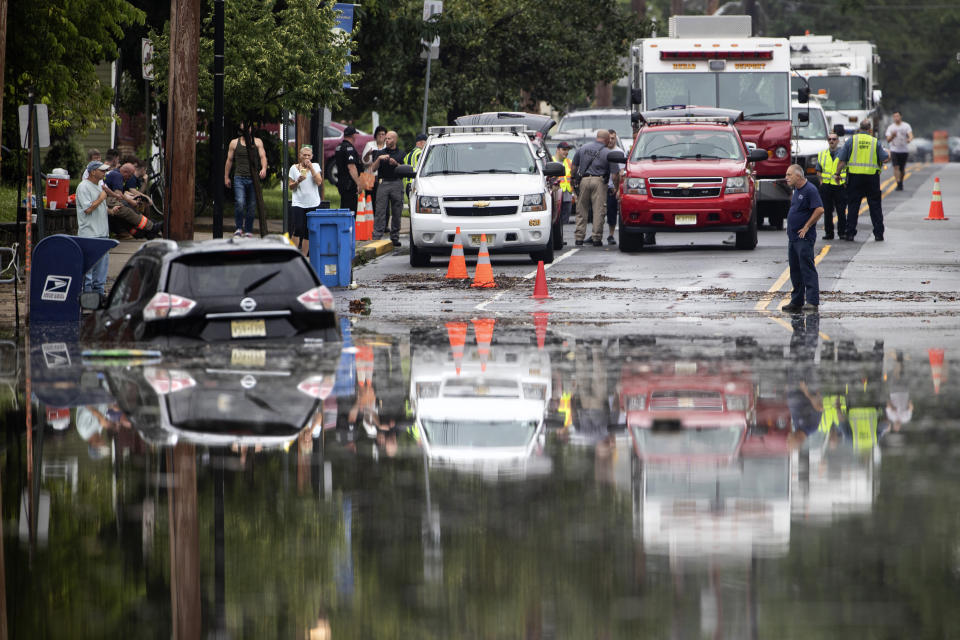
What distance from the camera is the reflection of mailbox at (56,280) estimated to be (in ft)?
61.8

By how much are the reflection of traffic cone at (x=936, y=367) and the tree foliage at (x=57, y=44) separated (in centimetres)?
1352

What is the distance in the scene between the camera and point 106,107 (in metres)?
28.5

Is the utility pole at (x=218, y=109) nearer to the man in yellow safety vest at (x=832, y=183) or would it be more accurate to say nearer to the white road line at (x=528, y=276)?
the white road line at (x=528, y=276)

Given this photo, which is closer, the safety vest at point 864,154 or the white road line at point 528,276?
Result: the white road line at point 528,276

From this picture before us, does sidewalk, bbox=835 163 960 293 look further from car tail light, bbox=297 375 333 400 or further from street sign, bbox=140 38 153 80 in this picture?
street sign, bbox=140 38 153 80

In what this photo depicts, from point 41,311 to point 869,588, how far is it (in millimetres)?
13682

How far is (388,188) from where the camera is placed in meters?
28.3

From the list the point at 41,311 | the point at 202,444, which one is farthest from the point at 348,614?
the point at 41,311

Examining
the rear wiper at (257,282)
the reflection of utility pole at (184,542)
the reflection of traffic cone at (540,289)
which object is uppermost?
the rear wiper at (257,282)

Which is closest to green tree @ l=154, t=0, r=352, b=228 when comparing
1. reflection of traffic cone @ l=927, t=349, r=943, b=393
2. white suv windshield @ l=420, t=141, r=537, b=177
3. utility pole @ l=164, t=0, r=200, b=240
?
white suv windshield @ l=420, t=141, r=537, b=177

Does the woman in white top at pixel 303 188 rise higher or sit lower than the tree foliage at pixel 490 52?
lower

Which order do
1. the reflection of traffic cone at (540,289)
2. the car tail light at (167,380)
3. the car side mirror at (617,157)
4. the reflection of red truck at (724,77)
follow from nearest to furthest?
the car tail light at (167,380) → the reflection of traffic cone at (540,289) → the car side mirror at (617,157) → the reflection of red truck at (724,77)

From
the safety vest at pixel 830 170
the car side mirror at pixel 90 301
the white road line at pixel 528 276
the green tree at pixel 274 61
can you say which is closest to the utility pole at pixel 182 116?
the white road line at pixel 528 276

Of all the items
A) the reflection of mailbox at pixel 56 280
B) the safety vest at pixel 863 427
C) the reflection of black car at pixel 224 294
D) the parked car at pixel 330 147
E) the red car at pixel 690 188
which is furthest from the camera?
the parked car at pixel 330 147
